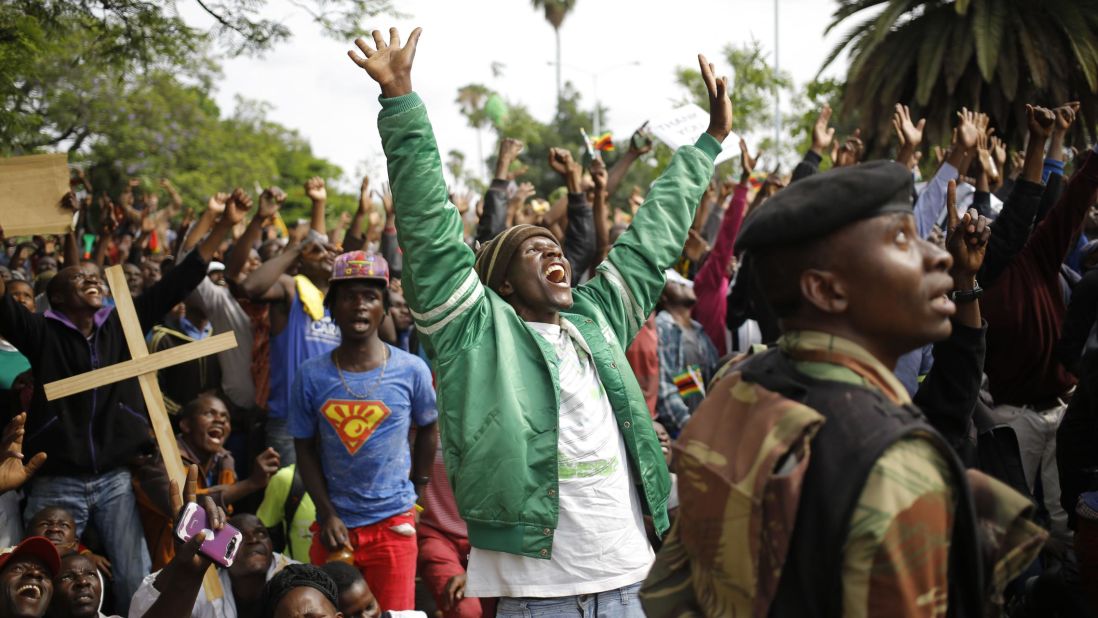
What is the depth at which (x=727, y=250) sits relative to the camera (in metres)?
7.71

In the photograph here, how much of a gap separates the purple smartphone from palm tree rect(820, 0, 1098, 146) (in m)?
12.2

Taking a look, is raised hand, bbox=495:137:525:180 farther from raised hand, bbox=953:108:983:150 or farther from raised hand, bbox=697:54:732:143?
raised hand, bbox=697:54:732:143

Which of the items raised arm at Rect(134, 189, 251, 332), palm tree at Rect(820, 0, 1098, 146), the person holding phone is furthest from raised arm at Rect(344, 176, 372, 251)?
palm tree at Rect(820, 0, 1098, 146)

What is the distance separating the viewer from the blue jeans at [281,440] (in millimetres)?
6797

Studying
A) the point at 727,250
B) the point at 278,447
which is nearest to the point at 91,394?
the point at 278,447

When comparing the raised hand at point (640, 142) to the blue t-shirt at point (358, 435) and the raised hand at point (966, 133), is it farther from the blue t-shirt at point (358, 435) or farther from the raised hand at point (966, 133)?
the blue t-shirt at point (358, 435)

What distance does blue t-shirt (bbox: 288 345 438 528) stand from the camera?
5227 millimetres

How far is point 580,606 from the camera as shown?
10.7ft

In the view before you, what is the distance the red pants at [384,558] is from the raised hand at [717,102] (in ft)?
8.27

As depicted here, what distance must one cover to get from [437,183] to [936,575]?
191 centimetres

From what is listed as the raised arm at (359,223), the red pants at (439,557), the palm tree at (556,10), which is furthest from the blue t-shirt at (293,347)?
Result: the palm tree at (556,10)

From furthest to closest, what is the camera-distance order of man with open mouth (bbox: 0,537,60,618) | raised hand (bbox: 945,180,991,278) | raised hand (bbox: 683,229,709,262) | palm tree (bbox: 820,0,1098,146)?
palm tree (bbox: 820,0,1098,146) → raised hand (bbox: 683,229,709,262) → man with open mouth (bbox: 0,537,60,618) → raised hand (bbox: 945,180,991,278)

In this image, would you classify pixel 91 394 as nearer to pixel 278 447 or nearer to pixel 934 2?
pixel 278 447

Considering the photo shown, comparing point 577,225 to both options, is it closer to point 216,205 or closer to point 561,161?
point 561,161
